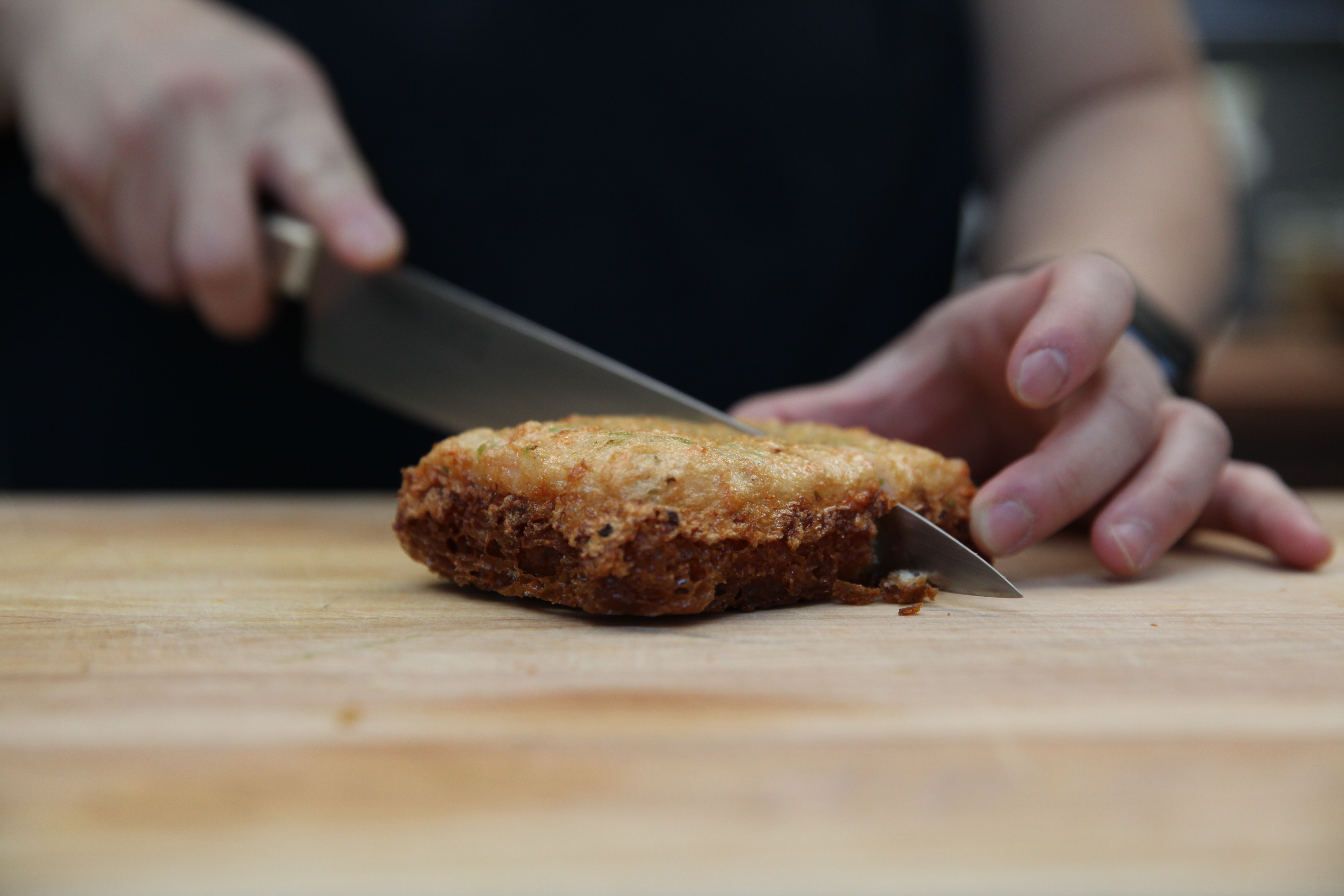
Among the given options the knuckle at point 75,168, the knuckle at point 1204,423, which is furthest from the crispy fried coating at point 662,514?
the knuckle at point 75,168

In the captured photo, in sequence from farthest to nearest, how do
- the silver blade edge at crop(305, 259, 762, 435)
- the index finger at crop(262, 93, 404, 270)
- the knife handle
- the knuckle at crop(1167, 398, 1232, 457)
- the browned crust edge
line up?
the knife handle < the index finger at crop(262, 93, 404, 270) < the silver blade edge at crop(305, 259, 762, 435) < the knuckle at crop(1167, 398, 1232, 457) < the browned crust edge

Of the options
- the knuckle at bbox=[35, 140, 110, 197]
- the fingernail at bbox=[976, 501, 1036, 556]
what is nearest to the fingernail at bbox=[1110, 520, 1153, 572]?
the fingernail at bbox=[976, 501, 1036, 556]

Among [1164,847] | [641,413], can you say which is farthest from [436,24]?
[1164,847]

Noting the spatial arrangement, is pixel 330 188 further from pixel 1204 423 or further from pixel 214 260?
pixel 1204 423

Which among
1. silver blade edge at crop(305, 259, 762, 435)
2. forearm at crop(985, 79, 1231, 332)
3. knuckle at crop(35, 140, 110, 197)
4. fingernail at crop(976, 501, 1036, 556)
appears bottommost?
fingernail at crop(976, 501, 1036, 556)

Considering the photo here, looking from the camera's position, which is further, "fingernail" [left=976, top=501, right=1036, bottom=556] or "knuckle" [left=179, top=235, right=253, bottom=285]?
"knuckle" [left=179, top=235, right=253, bottom=285]

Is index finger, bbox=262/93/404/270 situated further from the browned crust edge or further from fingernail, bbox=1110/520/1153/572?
fingernail, bbox=1110/520/1153/572

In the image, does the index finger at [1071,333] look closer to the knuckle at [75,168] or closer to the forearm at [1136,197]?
the forearm at [1136,197]

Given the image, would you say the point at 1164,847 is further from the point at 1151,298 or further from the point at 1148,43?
the point at 1148,43
